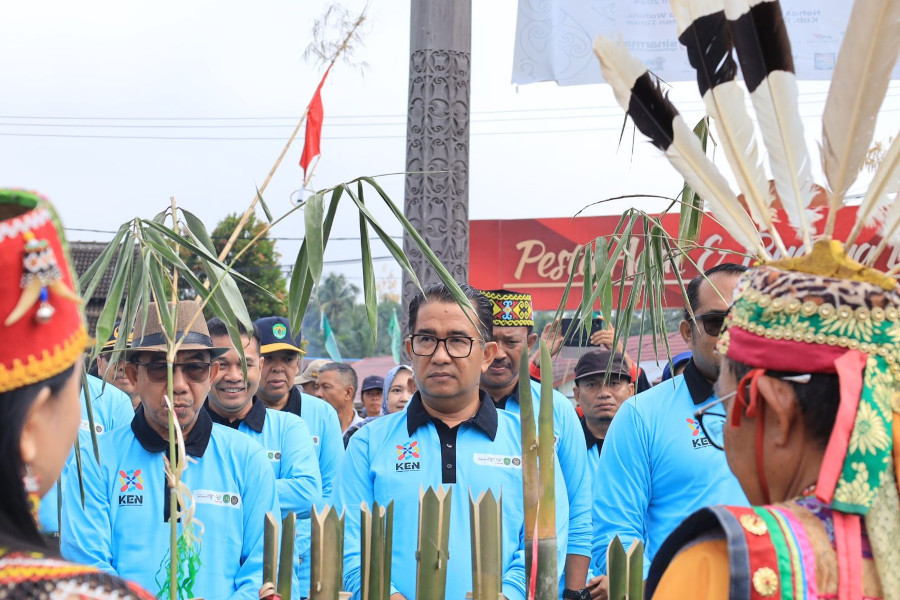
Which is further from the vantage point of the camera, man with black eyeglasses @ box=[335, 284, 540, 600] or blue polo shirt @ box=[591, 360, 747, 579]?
blue polo shirt @ box=[591, 360, 747, 579]

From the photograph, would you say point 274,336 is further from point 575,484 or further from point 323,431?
point 575,484

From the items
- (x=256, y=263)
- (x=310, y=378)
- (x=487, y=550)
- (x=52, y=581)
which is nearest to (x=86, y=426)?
(x=487, y=550)

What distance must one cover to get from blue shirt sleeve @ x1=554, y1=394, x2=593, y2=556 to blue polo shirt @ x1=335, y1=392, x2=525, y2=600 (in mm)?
345

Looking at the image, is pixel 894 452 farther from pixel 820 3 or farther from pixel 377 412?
pixel 377 412

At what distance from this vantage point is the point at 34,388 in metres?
1.18

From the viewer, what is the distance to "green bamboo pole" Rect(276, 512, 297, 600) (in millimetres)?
2645

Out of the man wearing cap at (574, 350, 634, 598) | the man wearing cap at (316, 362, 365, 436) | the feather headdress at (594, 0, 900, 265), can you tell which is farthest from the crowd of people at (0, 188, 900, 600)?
the man wearing cap at (316, 362, 365, 436)


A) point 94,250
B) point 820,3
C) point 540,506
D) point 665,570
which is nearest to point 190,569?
point 540,506

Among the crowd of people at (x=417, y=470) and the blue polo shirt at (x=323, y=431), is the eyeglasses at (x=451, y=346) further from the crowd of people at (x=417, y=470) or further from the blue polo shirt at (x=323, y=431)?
the blue polo shirt at (x=323, y=431)

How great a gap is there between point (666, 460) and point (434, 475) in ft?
2.65

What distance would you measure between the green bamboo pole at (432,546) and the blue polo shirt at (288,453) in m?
1.93

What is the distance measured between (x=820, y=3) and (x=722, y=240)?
12.8 feet

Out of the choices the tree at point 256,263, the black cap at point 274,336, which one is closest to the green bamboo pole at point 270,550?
the black cap at point 274,336

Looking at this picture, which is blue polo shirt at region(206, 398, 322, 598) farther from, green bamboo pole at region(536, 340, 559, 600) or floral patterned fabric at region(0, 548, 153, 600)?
floral patterned fabric at region(0, 548, 153, 600)
